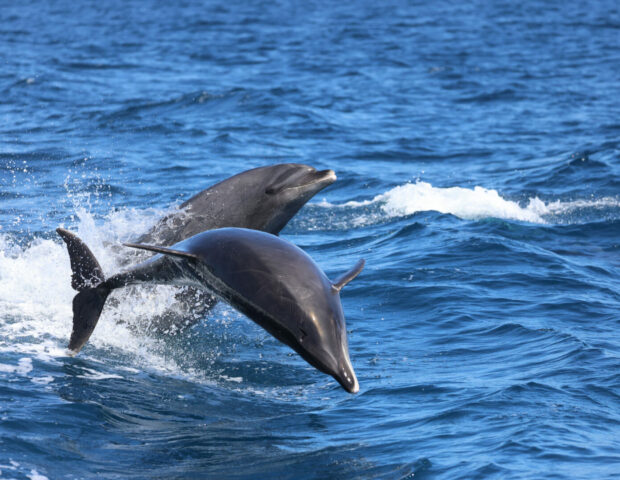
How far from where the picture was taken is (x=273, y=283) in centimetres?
862

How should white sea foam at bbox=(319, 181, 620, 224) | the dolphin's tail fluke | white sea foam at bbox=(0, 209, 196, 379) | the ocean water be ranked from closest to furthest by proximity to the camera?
1. the ocean water
2. the dolphin's tail fluke
3. white sea foam at bbox=(0, 209, 196, 379)
4. white sea foam at bbox=(319, 181, 620, 224)

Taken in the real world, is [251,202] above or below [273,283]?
below

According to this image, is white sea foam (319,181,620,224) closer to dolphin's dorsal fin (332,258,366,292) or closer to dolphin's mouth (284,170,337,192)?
dolphin's mouth (284,170,337,192)

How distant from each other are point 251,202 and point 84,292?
2.43 meters

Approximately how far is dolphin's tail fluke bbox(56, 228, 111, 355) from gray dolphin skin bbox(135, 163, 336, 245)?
1.23m

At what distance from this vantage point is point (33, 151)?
76.1 feet

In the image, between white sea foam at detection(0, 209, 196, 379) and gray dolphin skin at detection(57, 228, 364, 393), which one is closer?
gray dolphin skin at detection(57, 228, 364, 393)

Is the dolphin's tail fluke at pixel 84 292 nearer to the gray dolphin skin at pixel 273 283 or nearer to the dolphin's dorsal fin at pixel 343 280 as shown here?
the gray dolphin skin at pixel 273 283

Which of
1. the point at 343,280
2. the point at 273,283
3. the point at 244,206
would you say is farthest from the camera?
the point at 244,206

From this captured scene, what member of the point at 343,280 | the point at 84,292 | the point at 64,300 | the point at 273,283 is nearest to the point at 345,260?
the point at 64,300

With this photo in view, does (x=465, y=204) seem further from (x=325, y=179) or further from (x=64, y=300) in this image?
(x=64, y=300)

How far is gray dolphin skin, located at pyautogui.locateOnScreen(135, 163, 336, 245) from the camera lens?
1191 cm

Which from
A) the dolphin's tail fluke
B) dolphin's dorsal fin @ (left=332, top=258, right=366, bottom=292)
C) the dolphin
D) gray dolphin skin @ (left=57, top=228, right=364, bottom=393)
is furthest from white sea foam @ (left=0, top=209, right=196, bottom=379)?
dolphin's dorsal fin @ (left=332, top=258, right=366, bottom=292)

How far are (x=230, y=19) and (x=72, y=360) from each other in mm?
52339
